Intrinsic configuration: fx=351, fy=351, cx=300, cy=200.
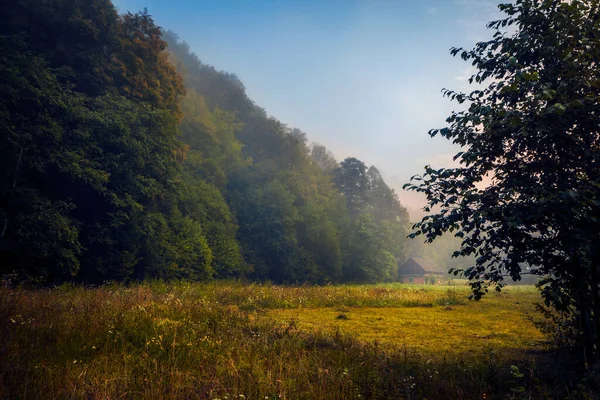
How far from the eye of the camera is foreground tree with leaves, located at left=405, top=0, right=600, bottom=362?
5.46 meters

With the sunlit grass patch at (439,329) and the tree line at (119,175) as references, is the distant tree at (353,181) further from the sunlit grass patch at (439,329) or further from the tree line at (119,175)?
the sunlit grass patch at (439,329)

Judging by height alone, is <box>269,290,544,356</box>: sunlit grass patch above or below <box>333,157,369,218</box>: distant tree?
below

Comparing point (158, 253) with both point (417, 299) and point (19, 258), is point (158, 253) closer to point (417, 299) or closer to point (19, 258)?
point (19, 258)

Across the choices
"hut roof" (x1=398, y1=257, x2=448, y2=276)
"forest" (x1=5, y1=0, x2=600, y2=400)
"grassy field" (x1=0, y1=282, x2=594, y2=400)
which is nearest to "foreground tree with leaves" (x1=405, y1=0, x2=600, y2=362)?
"forest" (x1=5, y1=0, x2=600, y2=400)

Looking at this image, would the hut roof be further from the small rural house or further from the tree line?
the tree line

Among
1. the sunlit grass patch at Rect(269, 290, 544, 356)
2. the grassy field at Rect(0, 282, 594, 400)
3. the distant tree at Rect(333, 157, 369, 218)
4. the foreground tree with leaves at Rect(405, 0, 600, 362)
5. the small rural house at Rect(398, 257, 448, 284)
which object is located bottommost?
Answer: the small rural house at Rect(398, 257, 448, 284)

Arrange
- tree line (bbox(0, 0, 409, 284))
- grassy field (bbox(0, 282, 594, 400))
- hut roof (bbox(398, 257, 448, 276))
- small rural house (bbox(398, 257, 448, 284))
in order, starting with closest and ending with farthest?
grassy field (bbox(0, 282, 594, 400))
tree line (bbox(0, 0, 409, 284))
small rural house (bbox(398, 257, 448, 284))
hut roof (bbox(398, 257, 448, 276))

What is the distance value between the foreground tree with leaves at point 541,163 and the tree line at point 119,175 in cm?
1774

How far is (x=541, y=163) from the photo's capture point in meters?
6.23

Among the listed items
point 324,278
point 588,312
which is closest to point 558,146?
point 588,312

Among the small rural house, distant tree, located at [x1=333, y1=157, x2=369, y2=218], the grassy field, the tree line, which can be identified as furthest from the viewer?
the small rural house

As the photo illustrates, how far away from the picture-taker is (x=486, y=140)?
6.48m

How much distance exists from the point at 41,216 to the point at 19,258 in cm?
227

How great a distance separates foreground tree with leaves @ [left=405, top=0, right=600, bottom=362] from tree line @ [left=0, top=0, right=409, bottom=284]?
58.2ft
